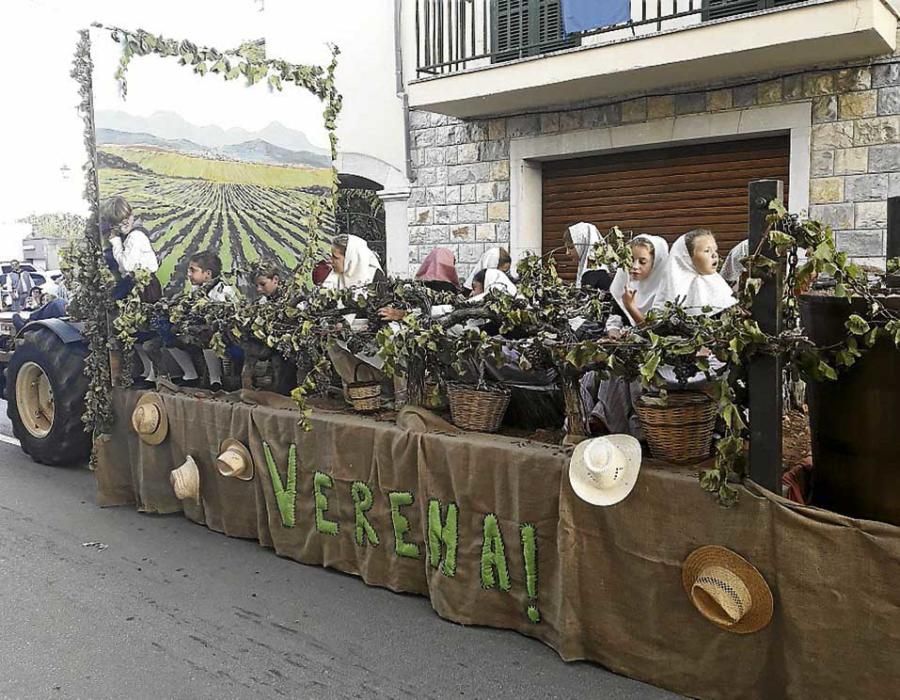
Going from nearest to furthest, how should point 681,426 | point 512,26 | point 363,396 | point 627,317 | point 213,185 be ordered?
point 681,426, point 627,317, point 363,396, point 213,185, point 512,26

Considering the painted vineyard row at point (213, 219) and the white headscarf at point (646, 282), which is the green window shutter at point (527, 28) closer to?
the painted vineyard row at point (213, 219)

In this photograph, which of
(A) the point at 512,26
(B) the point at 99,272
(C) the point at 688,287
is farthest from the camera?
(A) the point at 512,26

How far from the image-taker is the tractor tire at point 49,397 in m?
6.77

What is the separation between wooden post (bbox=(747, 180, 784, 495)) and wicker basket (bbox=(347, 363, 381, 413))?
2.15m

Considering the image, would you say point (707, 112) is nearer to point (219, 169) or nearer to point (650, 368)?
point (219, 169)

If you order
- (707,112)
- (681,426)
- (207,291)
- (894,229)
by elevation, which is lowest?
(681,426)

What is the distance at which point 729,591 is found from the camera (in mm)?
2963

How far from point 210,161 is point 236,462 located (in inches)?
108

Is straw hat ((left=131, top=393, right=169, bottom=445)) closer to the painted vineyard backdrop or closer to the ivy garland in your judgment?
the ivy garland

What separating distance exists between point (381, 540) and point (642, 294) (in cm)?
181

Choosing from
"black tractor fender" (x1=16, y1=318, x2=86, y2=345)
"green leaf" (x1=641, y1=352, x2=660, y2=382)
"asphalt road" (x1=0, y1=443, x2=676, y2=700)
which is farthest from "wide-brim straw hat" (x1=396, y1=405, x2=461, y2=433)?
"black tractor fender" (x1=16, y1=318, x2=86, y2=345)

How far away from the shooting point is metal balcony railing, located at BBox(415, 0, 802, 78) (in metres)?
7.47

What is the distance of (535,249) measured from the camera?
356 inches

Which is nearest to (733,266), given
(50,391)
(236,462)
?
(236,462)
